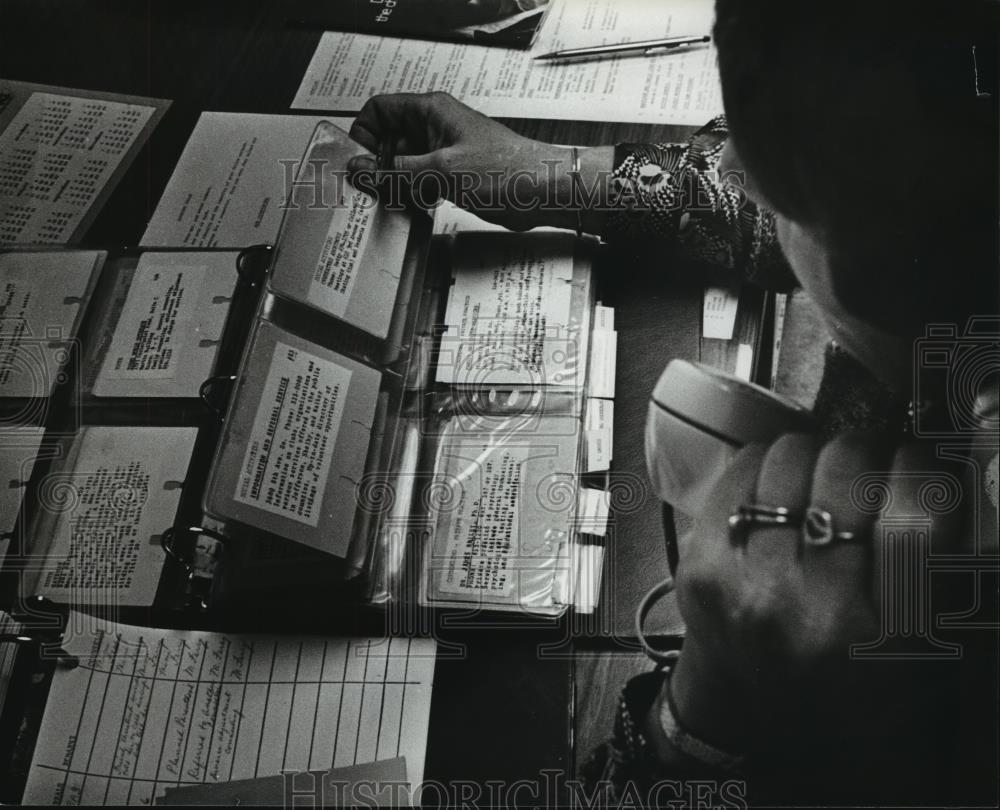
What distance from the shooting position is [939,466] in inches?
29.4

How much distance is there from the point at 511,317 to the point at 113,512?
0.40m

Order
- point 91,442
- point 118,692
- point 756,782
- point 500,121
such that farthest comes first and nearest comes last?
point 500,121 → point 91,442 → point 118,692 → point 756,782

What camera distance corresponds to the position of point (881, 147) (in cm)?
79

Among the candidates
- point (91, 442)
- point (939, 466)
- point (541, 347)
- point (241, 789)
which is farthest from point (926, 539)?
point (91, 442)

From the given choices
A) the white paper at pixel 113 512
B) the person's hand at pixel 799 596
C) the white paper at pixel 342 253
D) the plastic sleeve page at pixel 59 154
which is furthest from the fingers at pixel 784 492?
the plastic sleeve page at pixel 59 154

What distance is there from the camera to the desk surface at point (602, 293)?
2.54 feet

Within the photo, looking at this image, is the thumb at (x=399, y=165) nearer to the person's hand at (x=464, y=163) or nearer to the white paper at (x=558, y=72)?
the person's hand at (x=464, y=163)

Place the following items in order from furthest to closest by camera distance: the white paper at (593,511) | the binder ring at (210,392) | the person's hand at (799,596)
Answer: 1. the binder ring at (210,392)
2. the white paper at (593,511)
3. the person's hand at (799,596)

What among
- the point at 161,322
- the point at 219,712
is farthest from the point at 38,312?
the point at 219,712

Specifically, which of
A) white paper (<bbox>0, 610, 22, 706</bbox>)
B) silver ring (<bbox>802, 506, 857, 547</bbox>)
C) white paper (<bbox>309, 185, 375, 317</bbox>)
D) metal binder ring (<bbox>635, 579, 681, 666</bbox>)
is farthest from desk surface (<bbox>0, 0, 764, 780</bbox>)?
white paper (<bbox>0, 610, 22, 706</bbox>)

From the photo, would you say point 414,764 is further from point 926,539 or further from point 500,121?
point 500,121

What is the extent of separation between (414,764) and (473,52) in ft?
2.69

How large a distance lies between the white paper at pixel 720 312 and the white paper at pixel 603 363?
0.26 ft

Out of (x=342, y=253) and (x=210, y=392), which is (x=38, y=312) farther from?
(x=342, y=253)
